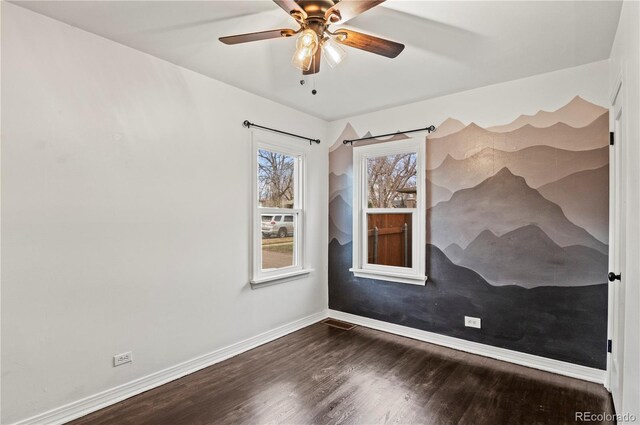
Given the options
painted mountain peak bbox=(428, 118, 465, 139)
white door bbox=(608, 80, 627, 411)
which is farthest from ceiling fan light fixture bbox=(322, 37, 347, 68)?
painted mountain peak bbox=(428, 118, 465, 139)

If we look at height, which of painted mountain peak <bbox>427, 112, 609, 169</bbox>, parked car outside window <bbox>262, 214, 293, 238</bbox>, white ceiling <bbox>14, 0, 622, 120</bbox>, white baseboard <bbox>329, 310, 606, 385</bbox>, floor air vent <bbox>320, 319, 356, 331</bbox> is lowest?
floor air vent <bbox>320, 319, 356, 331</bbox>

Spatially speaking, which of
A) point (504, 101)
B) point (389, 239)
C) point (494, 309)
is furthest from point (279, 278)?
point (504, 101)

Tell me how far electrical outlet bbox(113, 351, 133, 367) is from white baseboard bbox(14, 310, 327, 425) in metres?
0.17

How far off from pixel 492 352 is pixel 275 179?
9.15ft

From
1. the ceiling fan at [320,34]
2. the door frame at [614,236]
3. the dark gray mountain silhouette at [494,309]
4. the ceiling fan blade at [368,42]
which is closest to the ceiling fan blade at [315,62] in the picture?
the ceiling fan at [320,34]

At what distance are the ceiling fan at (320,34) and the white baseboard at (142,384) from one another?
8.22 ft

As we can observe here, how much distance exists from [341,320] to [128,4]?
3724mm

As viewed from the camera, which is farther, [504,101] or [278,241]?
[278,241]

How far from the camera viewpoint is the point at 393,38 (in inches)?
93.0

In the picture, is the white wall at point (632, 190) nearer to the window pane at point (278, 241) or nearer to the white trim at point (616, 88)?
the white trim at point (616, 88)

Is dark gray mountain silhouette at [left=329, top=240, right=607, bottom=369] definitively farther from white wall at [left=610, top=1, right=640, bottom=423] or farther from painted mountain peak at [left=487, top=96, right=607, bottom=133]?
painted mountain peak at [left=487, top=96, right=607, bottom=133]

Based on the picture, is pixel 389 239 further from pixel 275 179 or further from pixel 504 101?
pixel 504 101

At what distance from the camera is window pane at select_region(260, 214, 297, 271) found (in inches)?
145

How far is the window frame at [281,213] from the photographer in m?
3.44
